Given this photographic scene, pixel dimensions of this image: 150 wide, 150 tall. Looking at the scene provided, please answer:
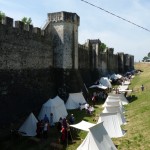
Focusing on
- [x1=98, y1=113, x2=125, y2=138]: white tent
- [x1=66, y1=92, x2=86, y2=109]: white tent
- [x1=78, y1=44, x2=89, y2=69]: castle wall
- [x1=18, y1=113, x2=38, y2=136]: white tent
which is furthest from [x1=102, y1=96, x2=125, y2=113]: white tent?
[x1=78, y1=44, x2=89, y2=69]: castle wall

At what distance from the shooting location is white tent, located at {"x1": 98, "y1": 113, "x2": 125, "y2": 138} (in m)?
17.9

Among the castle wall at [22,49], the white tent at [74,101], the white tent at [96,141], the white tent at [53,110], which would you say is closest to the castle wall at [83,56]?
the white tent at [74,101]

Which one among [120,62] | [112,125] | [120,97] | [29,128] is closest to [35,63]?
[29,128]

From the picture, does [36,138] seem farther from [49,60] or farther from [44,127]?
[49,60]

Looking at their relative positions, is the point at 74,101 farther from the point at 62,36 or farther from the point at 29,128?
the point at 29,128

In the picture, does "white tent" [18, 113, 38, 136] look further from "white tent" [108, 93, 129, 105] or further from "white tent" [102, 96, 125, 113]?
"white tent" [108, 93, 129, 105]

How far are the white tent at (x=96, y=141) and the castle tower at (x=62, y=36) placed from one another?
14020 mm

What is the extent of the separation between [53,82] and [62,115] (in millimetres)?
5901

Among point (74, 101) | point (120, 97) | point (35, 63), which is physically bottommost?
point (74, 101)

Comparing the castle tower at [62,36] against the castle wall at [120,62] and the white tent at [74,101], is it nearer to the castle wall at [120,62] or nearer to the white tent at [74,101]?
the white tent at [74,101]

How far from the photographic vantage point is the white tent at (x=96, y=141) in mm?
14250

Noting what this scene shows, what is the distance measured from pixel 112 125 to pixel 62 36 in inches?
480

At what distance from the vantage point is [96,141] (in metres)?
14.3

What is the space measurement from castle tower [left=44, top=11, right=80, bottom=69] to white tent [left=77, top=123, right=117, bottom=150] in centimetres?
1402
